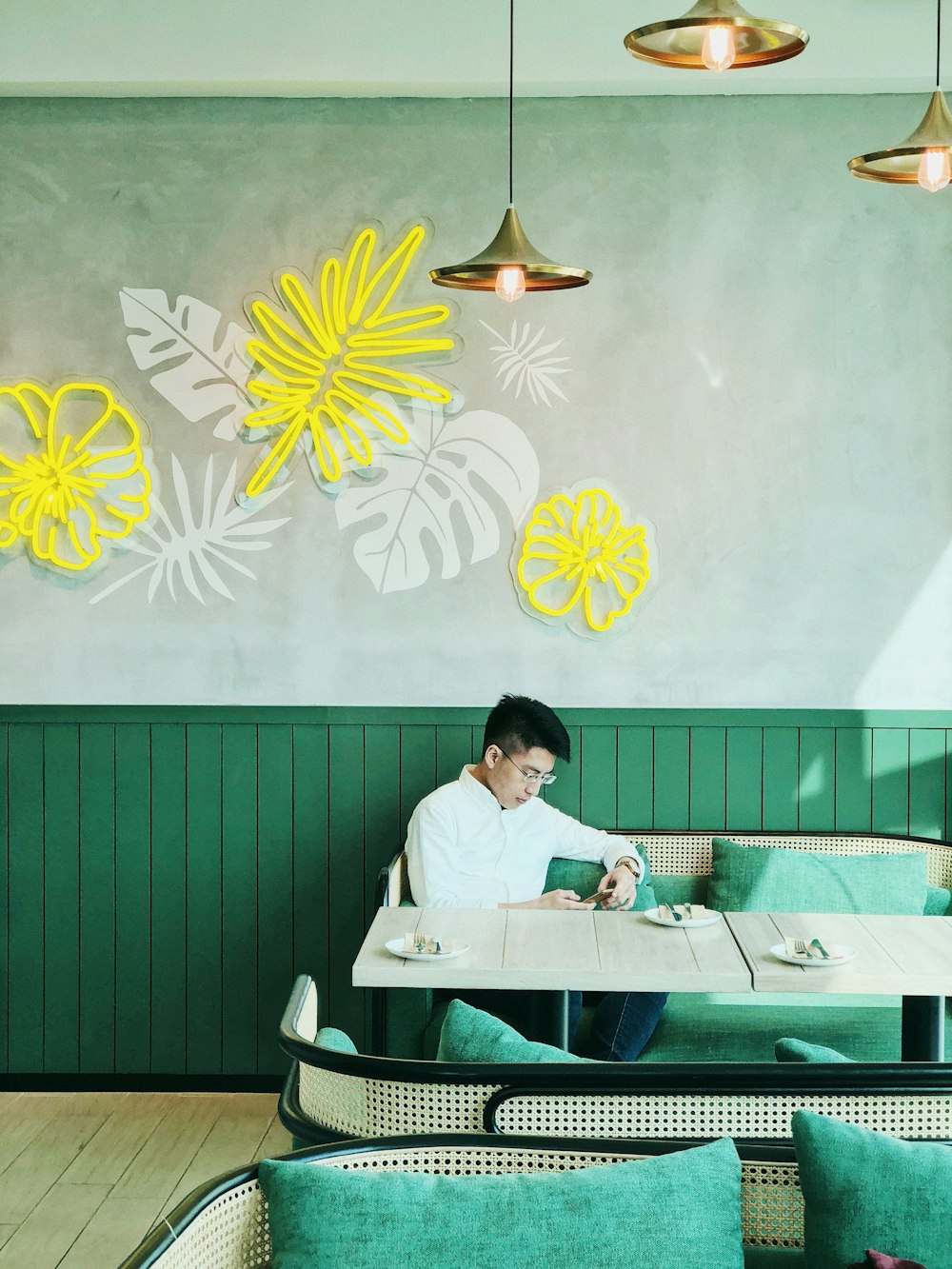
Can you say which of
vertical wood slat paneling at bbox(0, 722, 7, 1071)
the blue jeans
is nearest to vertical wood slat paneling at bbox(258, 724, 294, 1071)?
vertical wood slat paneling at bbox(0, 722, 7, 1071)

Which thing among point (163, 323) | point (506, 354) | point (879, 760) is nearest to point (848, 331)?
point (506, 354)

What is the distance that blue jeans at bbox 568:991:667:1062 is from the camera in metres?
3.33

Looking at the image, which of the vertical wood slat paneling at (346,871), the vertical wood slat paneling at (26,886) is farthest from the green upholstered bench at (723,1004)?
the vertical wood slat paneling at (26,886)

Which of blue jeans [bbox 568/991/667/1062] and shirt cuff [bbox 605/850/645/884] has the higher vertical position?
shirt cuff [bbox 605/850/645/884]

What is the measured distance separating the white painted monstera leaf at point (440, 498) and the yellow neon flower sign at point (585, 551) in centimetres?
10

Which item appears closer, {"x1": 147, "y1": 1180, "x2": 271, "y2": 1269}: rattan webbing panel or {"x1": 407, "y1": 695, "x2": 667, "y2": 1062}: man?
{"x1": 147, "y1": 1180, "x2": 271, "y2": 1269}: rattan webbing panel

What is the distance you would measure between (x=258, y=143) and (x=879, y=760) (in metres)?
3.03

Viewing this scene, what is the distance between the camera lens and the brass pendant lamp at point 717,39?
221 centimetres

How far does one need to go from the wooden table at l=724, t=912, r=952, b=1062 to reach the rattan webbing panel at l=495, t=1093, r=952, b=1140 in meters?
0.66

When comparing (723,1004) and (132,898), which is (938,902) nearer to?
(723,1004)

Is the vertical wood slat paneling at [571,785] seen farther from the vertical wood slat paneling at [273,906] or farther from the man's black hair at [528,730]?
the vertical wood slat paneling at [273,906]

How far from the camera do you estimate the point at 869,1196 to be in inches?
67.5

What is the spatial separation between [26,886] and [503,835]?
1.80m

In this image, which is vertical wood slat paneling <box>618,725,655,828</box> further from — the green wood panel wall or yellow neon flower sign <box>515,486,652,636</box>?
yellow neon flower sign <box>515,486,652,636</box>
